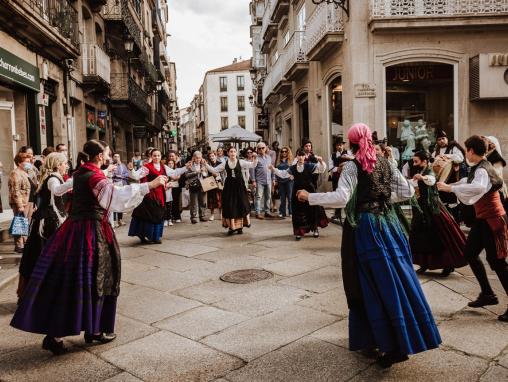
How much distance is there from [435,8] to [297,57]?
6.01 m

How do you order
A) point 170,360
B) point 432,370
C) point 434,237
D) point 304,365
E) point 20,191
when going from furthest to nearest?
point 20,191, point 434,237, point 170,360, point 304,365, point 432,370

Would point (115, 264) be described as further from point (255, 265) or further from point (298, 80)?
point (298, 80)

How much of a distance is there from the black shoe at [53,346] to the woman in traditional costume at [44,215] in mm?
1282

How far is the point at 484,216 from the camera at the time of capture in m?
4.86

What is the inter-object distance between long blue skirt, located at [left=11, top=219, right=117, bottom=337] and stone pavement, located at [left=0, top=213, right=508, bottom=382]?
0.30 metres

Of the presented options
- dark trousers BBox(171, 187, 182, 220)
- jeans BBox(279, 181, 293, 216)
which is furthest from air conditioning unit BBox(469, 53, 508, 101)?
dark trousers BBox(171, 187, 182, 220)

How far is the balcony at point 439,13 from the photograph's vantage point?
13312 mm

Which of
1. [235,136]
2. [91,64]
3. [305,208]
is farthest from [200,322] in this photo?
[91,64]

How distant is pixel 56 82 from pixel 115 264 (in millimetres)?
13225

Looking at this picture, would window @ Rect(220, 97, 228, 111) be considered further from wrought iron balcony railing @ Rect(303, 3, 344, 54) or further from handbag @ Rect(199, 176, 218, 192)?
handbag @ Rect(199, 176, 218, 192)

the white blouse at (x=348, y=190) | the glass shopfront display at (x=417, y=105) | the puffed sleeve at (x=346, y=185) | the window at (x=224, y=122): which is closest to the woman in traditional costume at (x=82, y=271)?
the white blouse at (x=348, y=190)

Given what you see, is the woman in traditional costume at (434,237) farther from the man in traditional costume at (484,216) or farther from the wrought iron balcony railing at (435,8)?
the wrought iron balcony railing at (435,8)

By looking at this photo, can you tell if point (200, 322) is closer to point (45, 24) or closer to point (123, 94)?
point (45, 24)

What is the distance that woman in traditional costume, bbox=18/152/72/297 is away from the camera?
5211 mm
